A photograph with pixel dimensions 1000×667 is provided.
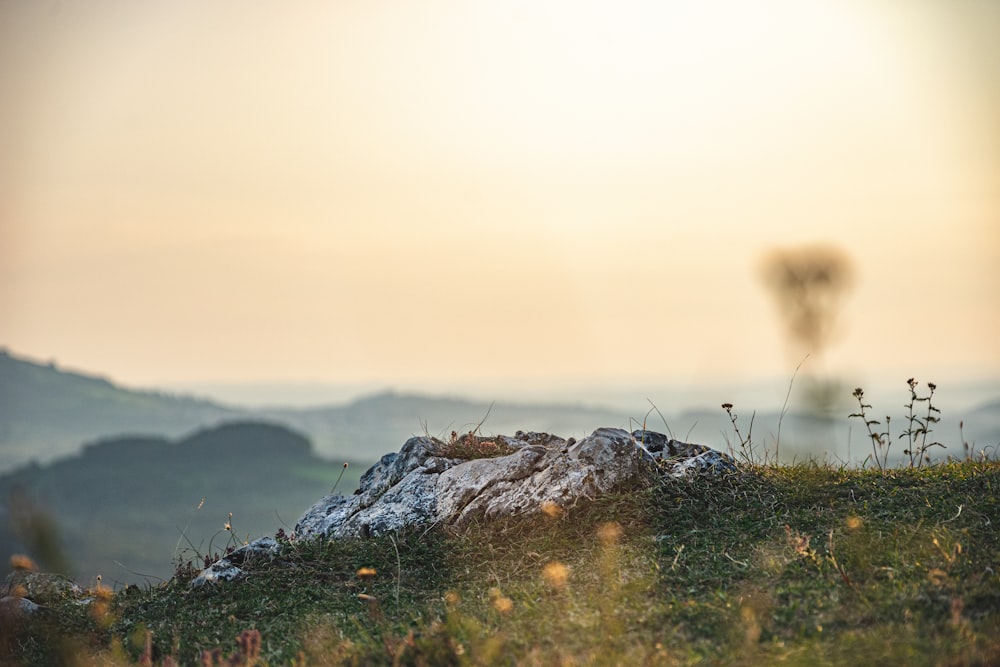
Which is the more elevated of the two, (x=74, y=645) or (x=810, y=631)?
(x=810, y=631)

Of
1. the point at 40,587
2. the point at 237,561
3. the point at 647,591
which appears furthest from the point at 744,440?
the point at 40,587

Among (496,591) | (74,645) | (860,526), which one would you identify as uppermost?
(860,526)

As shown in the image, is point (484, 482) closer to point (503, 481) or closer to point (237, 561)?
point (503, 481)

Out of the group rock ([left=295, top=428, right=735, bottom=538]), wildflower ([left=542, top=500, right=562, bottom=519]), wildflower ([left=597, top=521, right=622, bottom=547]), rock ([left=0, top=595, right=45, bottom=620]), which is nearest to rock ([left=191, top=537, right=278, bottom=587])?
rock ([left=295, top=428, right=735, bottom=538])

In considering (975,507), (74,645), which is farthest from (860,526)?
(74,645)

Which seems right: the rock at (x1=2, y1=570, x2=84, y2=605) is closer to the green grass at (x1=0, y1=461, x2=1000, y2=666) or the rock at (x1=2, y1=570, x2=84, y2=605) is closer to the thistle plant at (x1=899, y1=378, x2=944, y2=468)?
the green grass at (x1=0, y1=461, x2=1000, y2=666)

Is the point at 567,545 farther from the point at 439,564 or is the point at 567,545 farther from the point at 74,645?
the point at 74,645

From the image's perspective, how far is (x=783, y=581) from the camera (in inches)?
338

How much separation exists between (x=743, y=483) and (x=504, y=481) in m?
2.84

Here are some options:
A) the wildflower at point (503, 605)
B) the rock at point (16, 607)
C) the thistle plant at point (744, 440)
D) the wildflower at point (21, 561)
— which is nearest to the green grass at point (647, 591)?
the wildflower at point (503, 605)

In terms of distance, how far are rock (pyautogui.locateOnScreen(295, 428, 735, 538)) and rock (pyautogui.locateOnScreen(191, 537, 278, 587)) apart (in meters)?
0.77

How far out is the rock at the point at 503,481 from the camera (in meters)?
11.2

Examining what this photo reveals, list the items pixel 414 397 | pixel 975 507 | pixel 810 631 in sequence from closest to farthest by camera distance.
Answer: pixel 810 631 < pixel 975 507 < pixel 414 397

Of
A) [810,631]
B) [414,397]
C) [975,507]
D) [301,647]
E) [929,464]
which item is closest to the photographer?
[810,631]
